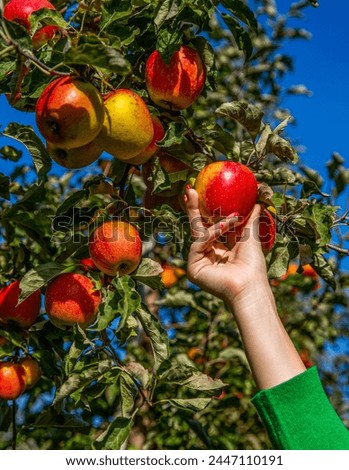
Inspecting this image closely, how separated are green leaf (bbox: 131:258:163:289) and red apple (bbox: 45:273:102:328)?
12 cm

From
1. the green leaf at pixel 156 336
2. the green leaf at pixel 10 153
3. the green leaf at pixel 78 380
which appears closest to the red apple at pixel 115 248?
the green leaf at pixel 156 336

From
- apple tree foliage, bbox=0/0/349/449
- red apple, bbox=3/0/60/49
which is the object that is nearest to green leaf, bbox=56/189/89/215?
apple tree foliage, bbox=0/0/349/449

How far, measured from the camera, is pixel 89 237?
5.71 feet

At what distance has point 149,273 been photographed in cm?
170

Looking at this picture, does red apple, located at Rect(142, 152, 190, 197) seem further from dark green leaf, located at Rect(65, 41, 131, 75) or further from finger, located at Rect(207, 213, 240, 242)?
dark green leaf, located at Rect(65, 41, 131, 75)

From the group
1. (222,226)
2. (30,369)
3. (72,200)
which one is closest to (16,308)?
(30,369)

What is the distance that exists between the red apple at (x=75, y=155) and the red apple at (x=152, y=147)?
130 millimetres

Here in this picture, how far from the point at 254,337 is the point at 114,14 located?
0.84 m

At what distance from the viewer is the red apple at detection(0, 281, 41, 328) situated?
200 cm

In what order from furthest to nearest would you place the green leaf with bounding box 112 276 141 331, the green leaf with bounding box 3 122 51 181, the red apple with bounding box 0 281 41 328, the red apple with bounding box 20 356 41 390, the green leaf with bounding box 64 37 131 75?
the red apple with bounding box 20 356 41 390 < the red apple with bounding box 0 281 41 328 < the green leaf with bounding box 3 122 51 181 < the green leaf with bounding box 112 276 141 331 < the green leaf with bounding box 64 37 131 75

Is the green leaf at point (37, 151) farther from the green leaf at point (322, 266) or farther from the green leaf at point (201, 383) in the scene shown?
the green leaf at point (322, 266)

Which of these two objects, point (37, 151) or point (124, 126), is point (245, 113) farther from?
point (37, 151)

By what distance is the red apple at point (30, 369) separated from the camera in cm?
210
